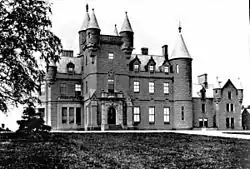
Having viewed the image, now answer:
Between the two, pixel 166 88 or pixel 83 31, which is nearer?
pixel 83 31

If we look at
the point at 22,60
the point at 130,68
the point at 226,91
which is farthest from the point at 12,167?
the point at 226,91

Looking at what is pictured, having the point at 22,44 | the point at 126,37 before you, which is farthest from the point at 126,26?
the point at 22,44

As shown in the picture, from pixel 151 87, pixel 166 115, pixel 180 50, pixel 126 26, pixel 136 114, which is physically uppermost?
A: pixel 126 26

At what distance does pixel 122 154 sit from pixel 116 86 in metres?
21.3

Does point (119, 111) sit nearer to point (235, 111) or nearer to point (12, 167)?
point (235, 111)

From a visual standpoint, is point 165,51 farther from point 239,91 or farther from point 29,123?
point 29,123

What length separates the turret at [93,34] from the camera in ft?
113

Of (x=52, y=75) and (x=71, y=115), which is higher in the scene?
(x=52, y=75)

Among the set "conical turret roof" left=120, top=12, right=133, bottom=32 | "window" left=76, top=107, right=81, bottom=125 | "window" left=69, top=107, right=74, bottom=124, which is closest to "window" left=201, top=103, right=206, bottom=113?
"conical turret roof" left=120, top=12, right=133, bottom=32

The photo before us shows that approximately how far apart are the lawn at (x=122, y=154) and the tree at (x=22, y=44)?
2.09 metres

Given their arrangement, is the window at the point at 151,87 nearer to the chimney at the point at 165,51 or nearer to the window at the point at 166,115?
the window at the point at 166,115

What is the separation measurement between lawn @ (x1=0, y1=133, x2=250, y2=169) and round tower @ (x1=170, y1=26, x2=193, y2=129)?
20347 mm

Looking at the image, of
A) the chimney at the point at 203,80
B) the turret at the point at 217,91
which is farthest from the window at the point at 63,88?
the chimney at the point at 203,80

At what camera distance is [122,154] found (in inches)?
583
